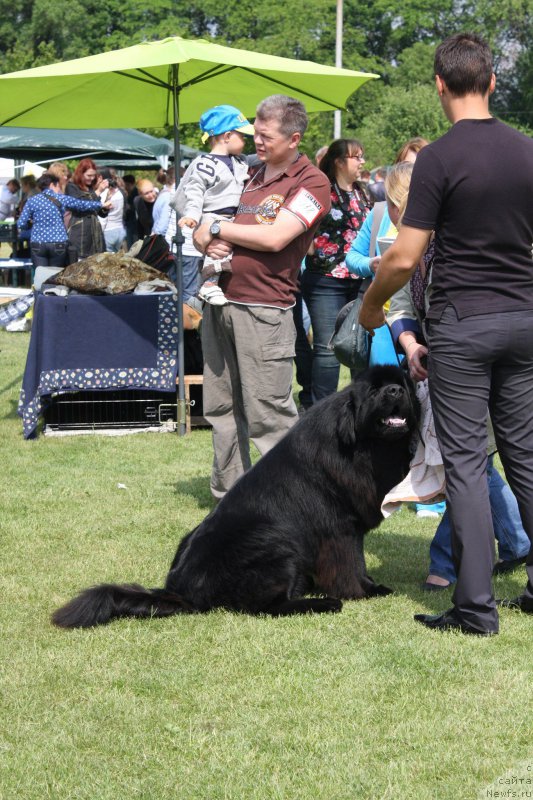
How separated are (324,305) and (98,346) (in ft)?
5.79

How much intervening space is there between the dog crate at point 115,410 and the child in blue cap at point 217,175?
7.72ft

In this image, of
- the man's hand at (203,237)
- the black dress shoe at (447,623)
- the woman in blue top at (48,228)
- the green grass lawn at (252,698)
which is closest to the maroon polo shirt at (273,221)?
the man's hand at (203,237)

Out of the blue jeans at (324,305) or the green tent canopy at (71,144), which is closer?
the blue jeans at (324,305)

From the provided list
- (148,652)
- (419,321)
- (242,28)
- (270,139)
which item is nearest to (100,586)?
(148,652)

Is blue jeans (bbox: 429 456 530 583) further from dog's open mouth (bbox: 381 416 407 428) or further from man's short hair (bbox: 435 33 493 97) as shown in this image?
man's short hair (bbox: 435 33 493 97)

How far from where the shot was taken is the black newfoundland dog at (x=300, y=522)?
147 inches

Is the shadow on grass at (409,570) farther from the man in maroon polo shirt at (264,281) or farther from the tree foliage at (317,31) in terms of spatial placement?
the tree foliage at (317,31)

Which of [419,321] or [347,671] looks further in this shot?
[419,321]

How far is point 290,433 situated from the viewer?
3982 millimetres

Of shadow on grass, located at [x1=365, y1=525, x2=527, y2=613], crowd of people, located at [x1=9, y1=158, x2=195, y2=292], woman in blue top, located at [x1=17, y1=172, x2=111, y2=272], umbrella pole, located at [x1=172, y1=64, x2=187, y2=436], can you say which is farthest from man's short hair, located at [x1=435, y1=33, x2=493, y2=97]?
woman in blue top, located at [x1=17, y1=172, x2=111, y2=272]

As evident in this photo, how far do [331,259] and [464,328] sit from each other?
3518 millimetres

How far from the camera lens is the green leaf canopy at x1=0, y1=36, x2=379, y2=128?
6.35 m

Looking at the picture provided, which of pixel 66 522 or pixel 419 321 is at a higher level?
pixel 419 321

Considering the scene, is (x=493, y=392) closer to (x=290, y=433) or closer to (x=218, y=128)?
(x=290, y=433)
